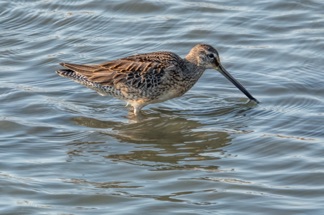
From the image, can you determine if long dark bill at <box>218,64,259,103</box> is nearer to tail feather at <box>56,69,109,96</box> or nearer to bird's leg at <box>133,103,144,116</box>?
bird's leg at <box>133,103,144,116</box>

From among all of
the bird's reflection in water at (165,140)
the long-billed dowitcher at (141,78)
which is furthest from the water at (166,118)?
the long-billed dowitcher at (141,78)

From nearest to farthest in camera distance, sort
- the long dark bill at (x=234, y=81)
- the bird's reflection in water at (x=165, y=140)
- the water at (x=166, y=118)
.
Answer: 1. the water at (x=166, y=118)
2. the bird's reflection in water at (x=165, y=140)
3. the long dark bill at (x=234, y=81)

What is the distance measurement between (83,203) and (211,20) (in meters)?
4.97

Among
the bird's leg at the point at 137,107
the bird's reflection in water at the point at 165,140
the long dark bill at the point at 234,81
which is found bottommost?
the bird's reflection in water at the point at 165,140

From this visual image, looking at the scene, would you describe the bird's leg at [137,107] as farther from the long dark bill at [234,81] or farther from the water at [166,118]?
the long dark bill at [234,81]

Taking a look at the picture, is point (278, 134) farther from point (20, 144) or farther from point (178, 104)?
point (20, 144)

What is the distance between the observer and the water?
7.38 m

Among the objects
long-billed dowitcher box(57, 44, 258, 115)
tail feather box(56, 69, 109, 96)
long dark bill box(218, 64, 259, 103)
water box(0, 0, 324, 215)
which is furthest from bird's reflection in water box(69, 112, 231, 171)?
long dark bill box(218, 64, 259, 103)

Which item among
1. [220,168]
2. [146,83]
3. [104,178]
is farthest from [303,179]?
[146,83]

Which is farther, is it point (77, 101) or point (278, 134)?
point (77, 101)

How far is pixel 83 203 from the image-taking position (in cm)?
727

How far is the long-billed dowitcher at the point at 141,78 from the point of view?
9711 millimetres

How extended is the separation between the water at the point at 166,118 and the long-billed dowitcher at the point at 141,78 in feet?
0.61

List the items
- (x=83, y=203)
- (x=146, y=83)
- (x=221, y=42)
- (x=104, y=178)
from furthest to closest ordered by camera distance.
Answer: (x=221, y=42), (x=146, y=83), (x=104, y=178), (x=83, y=203)
